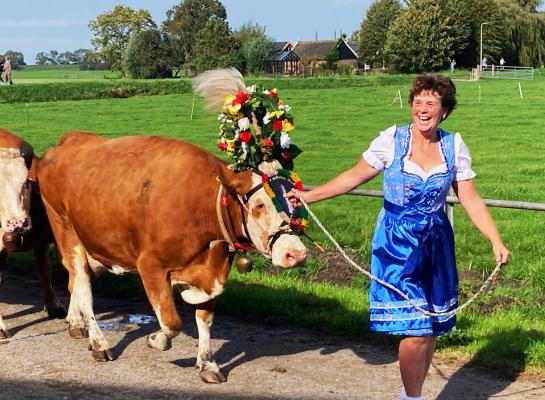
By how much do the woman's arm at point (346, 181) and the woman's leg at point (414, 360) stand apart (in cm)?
100

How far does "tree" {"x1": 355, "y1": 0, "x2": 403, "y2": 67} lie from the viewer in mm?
107250

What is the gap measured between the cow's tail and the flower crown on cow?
0.96 feet

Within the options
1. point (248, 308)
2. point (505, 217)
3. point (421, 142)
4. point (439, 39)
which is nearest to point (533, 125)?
point (505, 217)

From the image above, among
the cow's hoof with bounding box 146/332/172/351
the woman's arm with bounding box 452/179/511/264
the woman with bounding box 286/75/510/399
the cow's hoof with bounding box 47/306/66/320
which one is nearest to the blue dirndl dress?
the woman with bounding box 286/75/510/399

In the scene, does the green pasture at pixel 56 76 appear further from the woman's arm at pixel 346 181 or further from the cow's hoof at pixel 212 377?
the woman's arm at pixel 346 181

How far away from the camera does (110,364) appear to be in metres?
6.09

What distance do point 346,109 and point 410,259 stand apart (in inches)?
1325

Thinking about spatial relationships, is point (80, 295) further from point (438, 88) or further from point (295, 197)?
point (438, 88)

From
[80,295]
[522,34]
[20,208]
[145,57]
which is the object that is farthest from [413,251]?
[522,34]

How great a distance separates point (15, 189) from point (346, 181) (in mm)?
3349

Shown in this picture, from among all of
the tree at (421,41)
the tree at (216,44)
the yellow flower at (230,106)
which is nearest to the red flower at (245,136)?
the yellow flower at (230,106)

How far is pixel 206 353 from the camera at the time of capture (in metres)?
5.80

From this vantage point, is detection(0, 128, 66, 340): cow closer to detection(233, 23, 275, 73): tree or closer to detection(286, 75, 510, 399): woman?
detection(286, 75, 510, 399): woman

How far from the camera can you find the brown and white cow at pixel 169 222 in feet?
17.5
